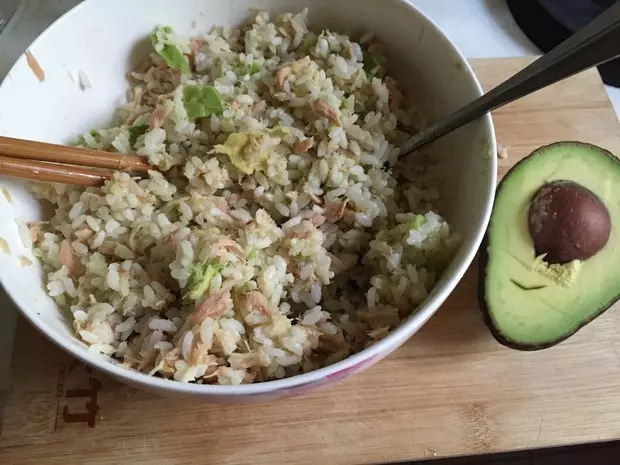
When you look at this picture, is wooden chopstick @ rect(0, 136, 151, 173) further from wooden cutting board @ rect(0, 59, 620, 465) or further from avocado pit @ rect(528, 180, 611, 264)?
avocado pit @ rect(528, 180, 611, 264)

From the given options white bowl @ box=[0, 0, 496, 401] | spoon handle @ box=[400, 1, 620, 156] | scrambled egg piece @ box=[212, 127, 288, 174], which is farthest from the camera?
scrambled egg piece @ box=[212, 127, 288, 174]

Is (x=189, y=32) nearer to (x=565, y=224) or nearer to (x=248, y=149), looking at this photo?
(x=248, y=149)

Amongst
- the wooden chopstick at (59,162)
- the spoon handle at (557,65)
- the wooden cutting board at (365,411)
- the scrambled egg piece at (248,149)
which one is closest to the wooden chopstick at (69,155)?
the wooden chopstick at (59,162)

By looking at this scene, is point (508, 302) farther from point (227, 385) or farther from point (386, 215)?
point (227, 385)

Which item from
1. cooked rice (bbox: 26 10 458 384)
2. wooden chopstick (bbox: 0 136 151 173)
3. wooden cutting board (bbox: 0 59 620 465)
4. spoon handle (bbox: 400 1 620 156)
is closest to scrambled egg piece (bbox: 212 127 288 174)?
cooked rice (bbox: 26 10 458 384)

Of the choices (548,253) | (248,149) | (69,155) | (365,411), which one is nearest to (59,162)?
(69,155)

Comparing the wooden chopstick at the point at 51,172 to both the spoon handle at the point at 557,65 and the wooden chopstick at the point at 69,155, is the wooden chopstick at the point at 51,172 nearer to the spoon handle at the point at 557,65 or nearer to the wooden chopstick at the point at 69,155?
the wooden chopstick at the point at 69,155

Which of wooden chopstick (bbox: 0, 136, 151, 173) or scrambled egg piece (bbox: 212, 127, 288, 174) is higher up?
scrambled egg piece (bbox: 212, 127, 288, 174)

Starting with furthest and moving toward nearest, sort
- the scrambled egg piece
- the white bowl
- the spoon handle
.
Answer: the scrambled egg piece → the white bowl → the spoon handle

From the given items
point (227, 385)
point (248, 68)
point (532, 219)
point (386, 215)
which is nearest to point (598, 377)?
point (532, 219)
